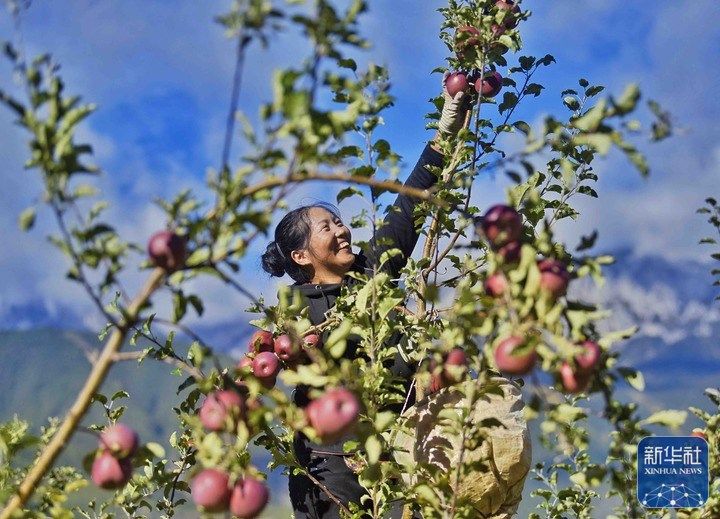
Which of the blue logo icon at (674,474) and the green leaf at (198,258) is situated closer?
the green leaf at (198,258)

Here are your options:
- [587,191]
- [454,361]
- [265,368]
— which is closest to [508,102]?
[587,191]

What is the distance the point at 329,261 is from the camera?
4.27 m

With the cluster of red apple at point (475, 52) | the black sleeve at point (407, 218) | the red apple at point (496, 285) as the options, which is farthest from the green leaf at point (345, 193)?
the black sleeve at point (407, 218)

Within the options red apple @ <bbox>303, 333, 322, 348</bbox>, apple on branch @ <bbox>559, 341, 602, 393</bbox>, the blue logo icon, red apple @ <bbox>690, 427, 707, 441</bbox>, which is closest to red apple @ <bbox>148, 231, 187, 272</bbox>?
apple on branch @ <bbox>559, 341, 602, 393</bbox>

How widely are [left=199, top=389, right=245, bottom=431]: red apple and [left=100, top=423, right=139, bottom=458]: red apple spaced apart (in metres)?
0.16

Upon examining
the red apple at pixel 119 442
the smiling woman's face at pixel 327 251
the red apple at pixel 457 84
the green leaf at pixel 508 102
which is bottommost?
the red apple at pixel 119 442

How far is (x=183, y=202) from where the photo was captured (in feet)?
5.33

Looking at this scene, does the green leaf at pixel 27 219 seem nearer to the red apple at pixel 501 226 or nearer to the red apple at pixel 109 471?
the red apple at pixel 109 471

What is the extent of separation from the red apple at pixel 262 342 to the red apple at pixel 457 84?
1455 millimetres

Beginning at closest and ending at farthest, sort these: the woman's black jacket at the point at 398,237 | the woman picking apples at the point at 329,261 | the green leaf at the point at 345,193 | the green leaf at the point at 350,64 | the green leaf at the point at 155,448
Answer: the green leaf at the point at 155,448, the green leaf at the point at 345,193, the green leaf at the point at 350,64, the woman picking apples at the point at 329,261, the woman's black jacket at the point at 398,237

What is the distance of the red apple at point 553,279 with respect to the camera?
1.55 meters

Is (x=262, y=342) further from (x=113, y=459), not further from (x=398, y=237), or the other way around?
(x=113, y=459)

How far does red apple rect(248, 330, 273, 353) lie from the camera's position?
318 cm

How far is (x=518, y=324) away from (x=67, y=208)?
36.2 inches
